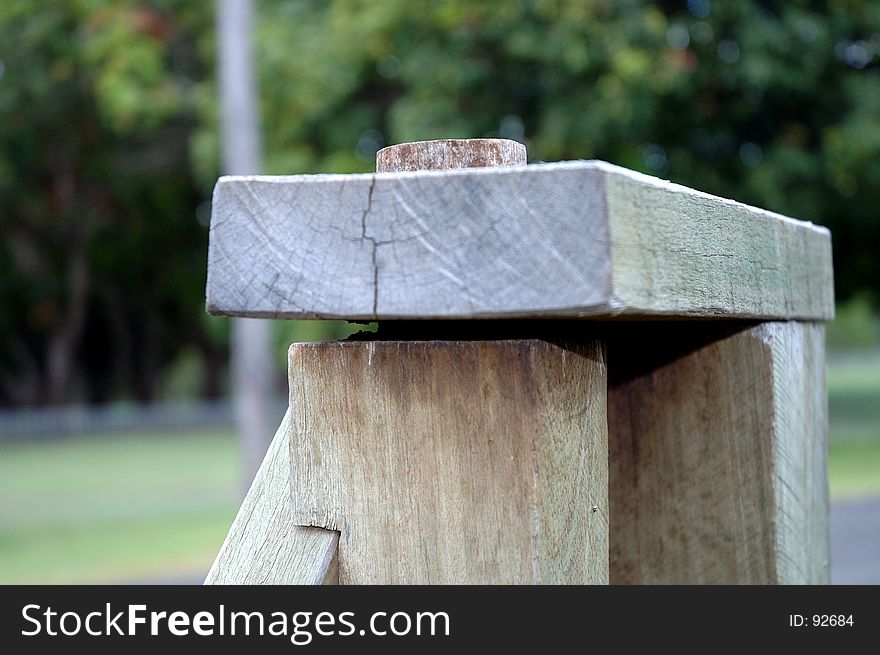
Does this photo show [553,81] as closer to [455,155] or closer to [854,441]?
[854,441]

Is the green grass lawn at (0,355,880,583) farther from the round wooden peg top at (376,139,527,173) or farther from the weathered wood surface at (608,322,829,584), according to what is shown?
the round wooden peg top at (376,139,527,173)

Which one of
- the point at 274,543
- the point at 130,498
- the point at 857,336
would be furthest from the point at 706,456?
the point at 857,336

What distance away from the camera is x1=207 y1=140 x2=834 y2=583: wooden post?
0.75 metres

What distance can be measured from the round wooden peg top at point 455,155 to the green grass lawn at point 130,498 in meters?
5.48

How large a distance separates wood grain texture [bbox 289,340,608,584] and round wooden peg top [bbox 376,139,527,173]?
0.17 m

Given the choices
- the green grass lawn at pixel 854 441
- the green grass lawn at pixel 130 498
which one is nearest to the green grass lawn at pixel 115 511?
the green grass lawn at pixel 130 498

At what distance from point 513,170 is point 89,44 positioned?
1139 cm

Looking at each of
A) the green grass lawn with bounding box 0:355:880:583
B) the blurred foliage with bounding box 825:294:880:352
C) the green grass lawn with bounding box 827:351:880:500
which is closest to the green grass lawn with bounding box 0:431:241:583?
the green grass lawn with bounding box 0:355:880:583

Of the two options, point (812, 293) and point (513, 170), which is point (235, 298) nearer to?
point (513, 170)

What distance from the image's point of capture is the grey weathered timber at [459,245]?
74cm

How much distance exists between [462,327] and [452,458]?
0.39 ft

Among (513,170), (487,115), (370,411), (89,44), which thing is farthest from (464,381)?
(89,44)

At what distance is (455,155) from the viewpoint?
36.8 inches

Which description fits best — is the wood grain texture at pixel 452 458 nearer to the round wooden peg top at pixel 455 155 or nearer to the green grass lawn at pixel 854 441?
the round wooden peg top at pixel 455 155
